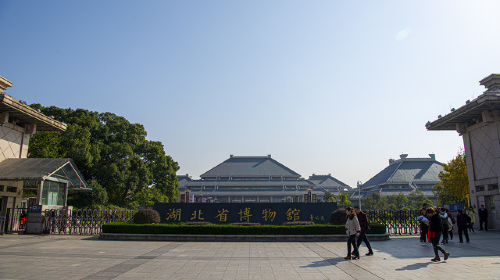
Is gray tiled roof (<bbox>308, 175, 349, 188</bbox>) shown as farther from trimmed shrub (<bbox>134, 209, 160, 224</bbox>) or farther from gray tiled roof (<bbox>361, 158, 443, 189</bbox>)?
trimmed shrub (<bbox>134, 209, 160, 224</bbox>)

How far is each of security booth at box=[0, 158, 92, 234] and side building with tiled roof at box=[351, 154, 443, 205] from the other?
160 ft

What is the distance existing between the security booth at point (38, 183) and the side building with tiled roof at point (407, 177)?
48920 mm

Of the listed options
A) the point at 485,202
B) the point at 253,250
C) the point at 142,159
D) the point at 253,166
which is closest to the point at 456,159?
the point at 485,202

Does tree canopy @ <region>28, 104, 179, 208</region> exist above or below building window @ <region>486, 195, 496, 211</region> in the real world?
above

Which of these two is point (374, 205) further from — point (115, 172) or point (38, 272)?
point (38, 272)

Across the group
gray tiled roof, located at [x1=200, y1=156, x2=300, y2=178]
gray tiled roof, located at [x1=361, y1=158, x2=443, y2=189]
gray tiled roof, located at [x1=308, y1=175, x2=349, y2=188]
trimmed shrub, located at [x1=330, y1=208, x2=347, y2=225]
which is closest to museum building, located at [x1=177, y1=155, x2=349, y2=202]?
gray tiled roof, located at [x1=200, y1=156, x2=300, y2=178]

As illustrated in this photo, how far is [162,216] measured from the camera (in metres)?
16.4

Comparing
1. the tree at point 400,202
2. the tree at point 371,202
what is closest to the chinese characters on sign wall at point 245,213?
the tree at point 400,202

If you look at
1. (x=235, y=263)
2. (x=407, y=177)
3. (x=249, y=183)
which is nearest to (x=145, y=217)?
(x=235, y=263)

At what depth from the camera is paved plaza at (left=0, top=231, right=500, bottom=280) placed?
650cm

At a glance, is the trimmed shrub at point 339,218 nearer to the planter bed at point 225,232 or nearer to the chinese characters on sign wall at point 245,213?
the planter bed at point 225,232

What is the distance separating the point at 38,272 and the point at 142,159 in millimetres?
21527

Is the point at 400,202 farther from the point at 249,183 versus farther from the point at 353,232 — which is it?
the point at 353,232

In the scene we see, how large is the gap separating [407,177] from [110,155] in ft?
165
